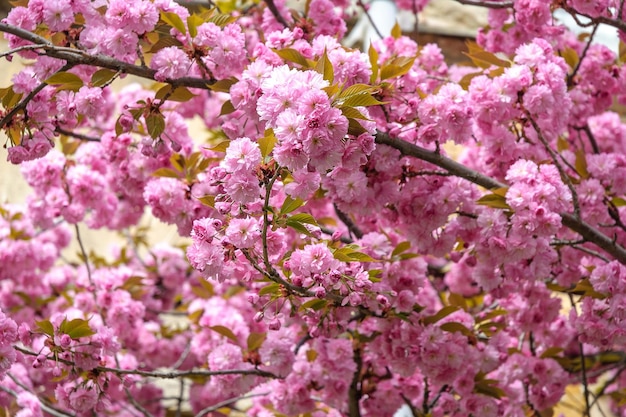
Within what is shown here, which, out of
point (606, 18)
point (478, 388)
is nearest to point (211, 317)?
point (478, 388)

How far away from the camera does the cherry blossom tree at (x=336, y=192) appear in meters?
1.55

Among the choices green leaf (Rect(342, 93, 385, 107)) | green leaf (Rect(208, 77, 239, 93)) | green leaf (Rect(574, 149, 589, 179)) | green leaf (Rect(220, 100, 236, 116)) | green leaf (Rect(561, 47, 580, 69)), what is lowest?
green leaf (Rect(342, 93, 385, 107))

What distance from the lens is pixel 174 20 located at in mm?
1810

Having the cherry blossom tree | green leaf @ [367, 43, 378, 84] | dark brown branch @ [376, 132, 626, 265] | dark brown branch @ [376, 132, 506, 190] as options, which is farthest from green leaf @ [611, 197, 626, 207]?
green leaf @ [367, 43, 378, 84]

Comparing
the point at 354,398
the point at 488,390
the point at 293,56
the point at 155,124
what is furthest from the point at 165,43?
the point at 488,390

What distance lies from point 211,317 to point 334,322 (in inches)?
42.0

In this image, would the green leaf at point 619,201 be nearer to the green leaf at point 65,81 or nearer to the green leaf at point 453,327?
the green leaf at point 453,327

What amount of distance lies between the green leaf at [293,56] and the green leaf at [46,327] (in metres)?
0.80

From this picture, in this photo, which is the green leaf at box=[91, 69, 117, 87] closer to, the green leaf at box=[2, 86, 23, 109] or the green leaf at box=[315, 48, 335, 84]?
the green leaf at box=[2, 86, 23, 109]

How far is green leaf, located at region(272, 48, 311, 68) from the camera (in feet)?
5.84

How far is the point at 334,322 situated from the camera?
1.81m

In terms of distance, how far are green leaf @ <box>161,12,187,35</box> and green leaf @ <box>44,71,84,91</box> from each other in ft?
0.78

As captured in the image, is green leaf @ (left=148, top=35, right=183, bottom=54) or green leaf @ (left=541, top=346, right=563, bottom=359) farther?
green leaf @ (left=541, top=346, right=563, bottom=359)

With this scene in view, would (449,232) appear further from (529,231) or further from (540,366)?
(540,366)
